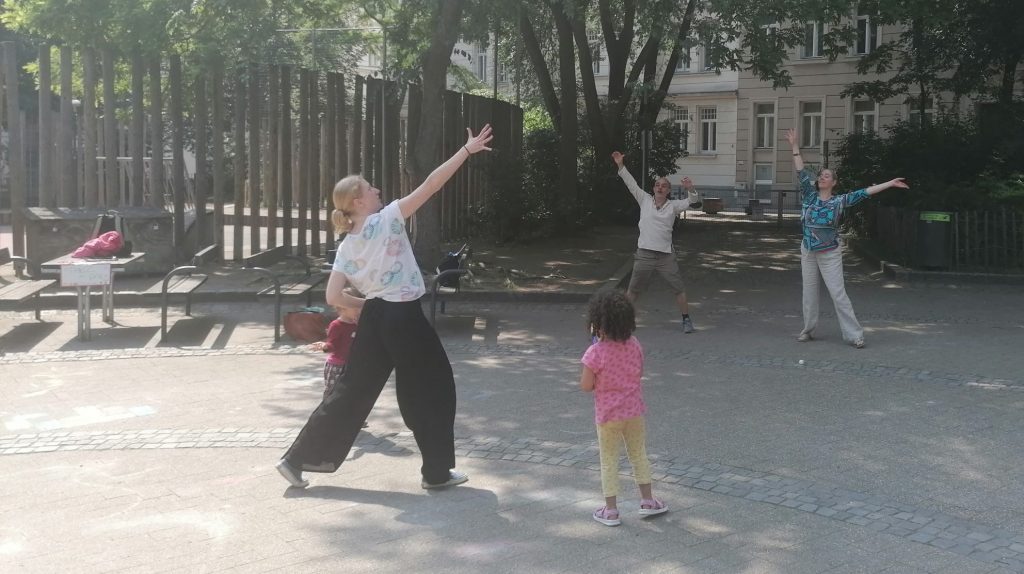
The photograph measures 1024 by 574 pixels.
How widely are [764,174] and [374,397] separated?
41227 mm

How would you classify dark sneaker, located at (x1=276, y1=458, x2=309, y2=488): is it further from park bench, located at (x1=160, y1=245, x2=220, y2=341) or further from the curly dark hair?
park bench, located at (x1=160, y1=245, x2=220, y2=341)

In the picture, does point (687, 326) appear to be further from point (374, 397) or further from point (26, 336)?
point (26, 336)

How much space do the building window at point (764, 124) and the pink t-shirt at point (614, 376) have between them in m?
40.6

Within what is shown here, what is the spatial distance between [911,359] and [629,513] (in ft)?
17.6

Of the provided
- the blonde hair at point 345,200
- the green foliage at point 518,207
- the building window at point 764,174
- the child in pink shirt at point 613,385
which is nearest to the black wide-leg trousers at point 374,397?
the blonde hair at point 345,200

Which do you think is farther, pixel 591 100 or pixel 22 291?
pixel 591 100

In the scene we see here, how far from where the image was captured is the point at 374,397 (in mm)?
6051

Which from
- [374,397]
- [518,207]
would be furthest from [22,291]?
[518,207]

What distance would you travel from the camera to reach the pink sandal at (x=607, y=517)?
5410 millimetres

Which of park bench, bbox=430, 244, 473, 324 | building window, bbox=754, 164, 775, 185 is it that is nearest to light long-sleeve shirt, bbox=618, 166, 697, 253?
park bench, bbox=430, 244, 473, 324

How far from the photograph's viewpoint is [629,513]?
5605mm

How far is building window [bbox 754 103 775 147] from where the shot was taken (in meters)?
44.6

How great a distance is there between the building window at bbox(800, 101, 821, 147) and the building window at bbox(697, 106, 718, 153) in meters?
4.92

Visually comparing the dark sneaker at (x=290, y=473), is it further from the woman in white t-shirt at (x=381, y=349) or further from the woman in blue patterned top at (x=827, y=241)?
the woman in blue patterned top at (x=827, y=241)
